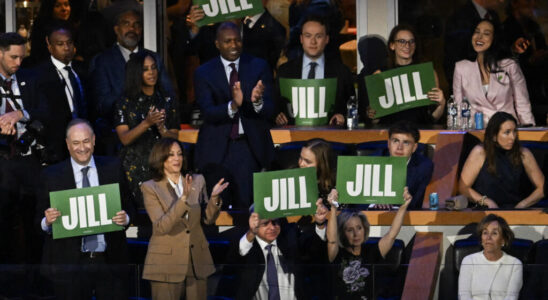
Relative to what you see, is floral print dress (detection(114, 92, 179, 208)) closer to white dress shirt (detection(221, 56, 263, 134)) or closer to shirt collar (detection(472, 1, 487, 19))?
white dress shirt (detection(221, 56, 263, 134))

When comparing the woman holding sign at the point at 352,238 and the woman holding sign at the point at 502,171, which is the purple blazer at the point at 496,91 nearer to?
the woman holding sign at the point at 502,171

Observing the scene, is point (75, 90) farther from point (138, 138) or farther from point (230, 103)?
point (230, 103)

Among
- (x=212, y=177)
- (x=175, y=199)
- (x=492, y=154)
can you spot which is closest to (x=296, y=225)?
(x=175, y=199)

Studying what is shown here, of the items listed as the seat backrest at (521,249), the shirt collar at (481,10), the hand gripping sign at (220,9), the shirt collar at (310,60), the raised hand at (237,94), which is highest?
the shirt collar at (481,10)

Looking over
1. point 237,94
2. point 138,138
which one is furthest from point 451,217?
point 138,138

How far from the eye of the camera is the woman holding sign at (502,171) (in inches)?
300

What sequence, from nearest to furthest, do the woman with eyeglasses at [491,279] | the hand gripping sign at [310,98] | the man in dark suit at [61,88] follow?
the woman with eyeglasses at [491,279], the man in dark suit at [61,88], the hand gripping sign at [310,98]

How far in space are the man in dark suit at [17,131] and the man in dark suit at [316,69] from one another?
6.71 ft

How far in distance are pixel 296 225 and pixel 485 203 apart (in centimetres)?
149

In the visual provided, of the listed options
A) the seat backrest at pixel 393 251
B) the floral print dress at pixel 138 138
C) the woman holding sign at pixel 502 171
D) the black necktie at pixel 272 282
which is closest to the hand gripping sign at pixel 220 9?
the floral print dress at pixel 138 138

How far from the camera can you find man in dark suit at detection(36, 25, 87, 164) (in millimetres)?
7578

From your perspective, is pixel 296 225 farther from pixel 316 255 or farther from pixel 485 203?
pixel 485 203

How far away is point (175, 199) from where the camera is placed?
6.52m

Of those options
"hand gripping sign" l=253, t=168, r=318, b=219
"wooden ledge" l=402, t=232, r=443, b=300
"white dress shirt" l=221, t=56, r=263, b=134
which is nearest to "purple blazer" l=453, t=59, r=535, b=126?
"white dress shirt" l=221, t=56, r=263, b=134
